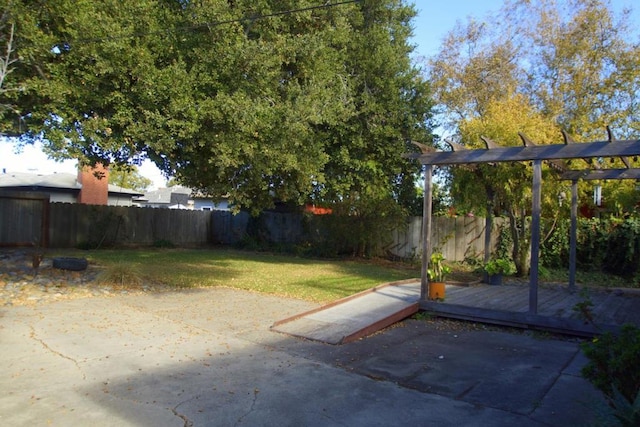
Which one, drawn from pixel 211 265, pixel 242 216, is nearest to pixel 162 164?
pixel 211 265

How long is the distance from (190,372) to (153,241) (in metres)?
17.2

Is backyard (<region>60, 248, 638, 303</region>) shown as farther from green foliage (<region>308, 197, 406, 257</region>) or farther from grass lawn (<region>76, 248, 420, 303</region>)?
green foliage (<region>308, 197, 406, 257</region>)

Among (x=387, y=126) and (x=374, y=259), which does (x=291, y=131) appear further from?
(x=374, y=259)

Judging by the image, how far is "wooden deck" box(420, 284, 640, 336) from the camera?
7168 millimetres

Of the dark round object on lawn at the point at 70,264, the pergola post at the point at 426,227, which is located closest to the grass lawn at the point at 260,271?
the dark round object on lawn at the point at 70,264

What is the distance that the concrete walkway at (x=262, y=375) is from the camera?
13.7ft

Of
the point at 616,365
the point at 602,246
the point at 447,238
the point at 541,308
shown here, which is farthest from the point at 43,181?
the point at 616,365

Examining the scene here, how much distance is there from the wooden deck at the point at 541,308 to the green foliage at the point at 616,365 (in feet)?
8.53

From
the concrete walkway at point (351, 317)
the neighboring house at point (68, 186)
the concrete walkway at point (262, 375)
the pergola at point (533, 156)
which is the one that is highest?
the neighboring house at point (68, 186)

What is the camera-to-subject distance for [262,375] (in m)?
5.23

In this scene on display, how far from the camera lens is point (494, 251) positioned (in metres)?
16.9

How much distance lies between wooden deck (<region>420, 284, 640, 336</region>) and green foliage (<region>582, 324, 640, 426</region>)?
2601 mm

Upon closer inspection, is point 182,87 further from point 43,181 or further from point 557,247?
point 43,181

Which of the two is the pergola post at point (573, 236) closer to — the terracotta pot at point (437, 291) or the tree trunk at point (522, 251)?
the tree trunk at point (522, 251)
